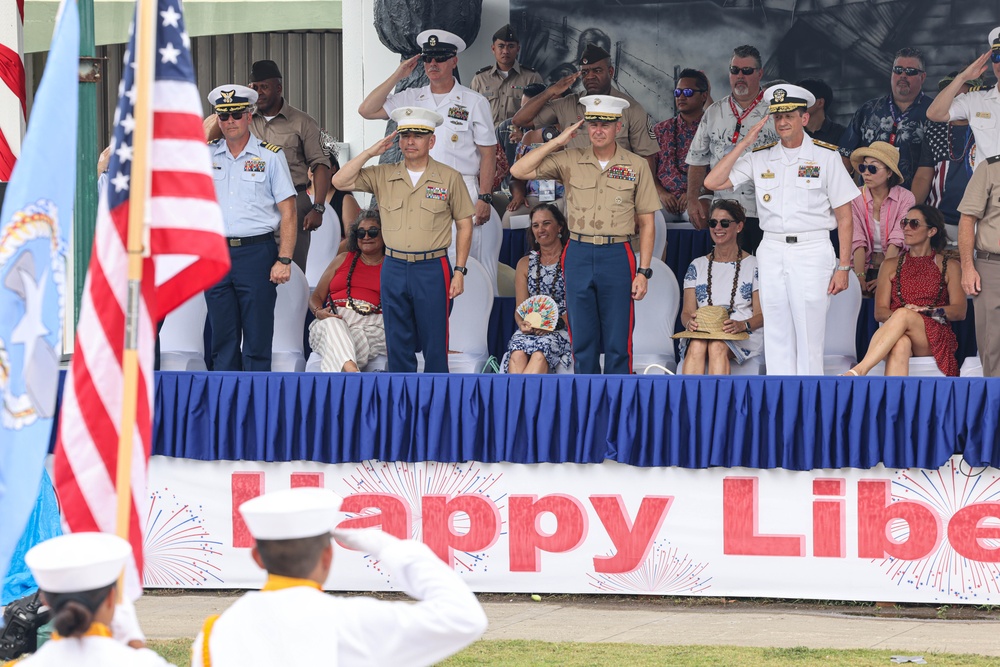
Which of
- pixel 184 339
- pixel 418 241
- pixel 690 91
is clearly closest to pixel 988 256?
pixel 690 91

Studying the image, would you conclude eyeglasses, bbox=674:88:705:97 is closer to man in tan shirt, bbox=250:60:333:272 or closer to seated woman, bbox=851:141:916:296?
seated woman, bbox=851:141:916:296

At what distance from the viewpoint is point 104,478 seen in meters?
4.02

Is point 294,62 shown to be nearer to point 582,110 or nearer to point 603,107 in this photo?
point 582,110

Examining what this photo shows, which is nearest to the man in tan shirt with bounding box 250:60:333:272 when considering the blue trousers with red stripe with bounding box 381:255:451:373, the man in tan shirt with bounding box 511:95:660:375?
the blue trousers with red stripe with bounding box 381:255:451:373

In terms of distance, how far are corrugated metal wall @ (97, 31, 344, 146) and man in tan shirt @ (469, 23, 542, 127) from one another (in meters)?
2.50

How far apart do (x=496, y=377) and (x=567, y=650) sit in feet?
5.49

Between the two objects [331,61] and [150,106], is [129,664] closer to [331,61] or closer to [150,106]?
[150,106]

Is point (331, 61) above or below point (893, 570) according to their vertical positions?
above

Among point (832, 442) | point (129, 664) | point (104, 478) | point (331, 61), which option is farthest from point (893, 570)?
point (331, 61)

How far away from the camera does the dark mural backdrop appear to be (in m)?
11.3

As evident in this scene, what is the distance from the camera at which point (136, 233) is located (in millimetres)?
3914

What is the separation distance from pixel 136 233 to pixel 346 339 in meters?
4.98

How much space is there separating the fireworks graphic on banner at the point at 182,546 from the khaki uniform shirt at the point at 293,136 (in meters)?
2.99

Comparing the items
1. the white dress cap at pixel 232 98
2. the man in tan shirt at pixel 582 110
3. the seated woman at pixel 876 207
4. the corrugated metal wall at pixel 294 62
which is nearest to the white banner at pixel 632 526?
the white dress cap at pixel 232 98
